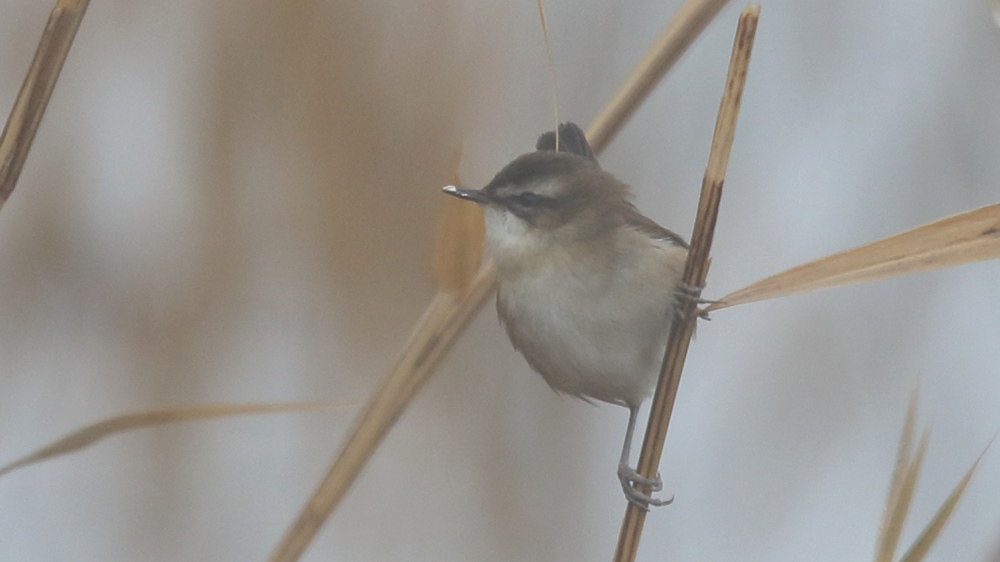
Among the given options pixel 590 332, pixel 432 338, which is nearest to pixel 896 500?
pixel 432 338

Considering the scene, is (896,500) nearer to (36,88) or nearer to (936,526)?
(936,526)

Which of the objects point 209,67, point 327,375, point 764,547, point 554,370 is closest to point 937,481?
point 764,547

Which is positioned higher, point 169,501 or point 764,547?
point 764,547

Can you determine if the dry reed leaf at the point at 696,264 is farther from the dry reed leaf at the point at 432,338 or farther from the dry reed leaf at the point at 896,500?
the dry reed leaf at the point at 896,500

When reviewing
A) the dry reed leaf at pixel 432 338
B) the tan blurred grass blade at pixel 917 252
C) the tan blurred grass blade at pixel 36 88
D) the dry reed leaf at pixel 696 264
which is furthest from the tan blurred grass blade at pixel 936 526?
the tan blurred grass blade at pixel 36 88

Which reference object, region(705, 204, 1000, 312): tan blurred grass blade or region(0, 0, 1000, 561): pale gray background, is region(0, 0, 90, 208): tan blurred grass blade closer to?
region(705, 204, 1000, 312): tan blurred grass blade

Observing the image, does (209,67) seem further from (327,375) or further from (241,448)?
(241,448)
